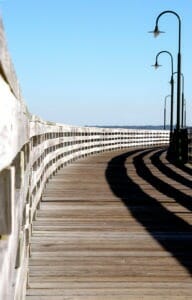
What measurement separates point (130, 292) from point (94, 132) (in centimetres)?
2434

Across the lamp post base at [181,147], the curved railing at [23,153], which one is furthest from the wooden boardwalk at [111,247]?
the lamp post base at [181,147]

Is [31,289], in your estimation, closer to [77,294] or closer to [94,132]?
[77,294]

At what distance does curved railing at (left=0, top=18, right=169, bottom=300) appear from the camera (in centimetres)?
Result: 176

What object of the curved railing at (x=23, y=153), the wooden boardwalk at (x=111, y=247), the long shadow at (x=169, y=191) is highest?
the curved railing at (x=23, y=153)

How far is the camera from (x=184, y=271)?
568cm

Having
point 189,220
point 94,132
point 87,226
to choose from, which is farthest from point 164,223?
point 94,132

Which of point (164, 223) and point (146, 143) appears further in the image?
point (146, 143)

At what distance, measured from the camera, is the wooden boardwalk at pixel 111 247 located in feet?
16.7

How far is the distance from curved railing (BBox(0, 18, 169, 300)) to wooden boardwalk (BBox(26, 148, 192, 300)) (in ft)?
1.14

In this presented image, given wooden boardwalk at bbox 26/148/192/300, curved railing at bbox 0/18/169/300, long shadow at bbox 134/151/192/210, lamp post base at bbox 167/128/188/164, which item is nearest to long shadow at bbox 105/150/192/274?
wooden boardwalk at bbox 26/148/192/300

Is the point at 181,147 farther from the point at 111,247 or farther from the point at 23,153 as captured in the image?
the point at 23,153

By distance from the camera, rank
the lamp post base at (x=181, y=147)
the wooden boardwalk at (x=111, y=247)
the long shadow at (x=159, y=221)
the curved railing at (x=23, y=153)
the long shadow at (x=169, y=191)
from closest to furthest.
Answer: the curved railing at (x=23, y=153)
the wooden boardwalk at (x=111, y=247)
the long shadow at (x=159, y=221)
the long shadow at (x=169, y=191)
the lamp post base at (x=181, y=147)

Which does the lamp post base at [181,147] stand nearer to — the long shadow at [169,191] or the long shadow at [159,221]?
the long shadow at [169,191]

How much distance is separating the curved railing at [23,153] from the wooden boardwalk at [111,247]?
35 cm
